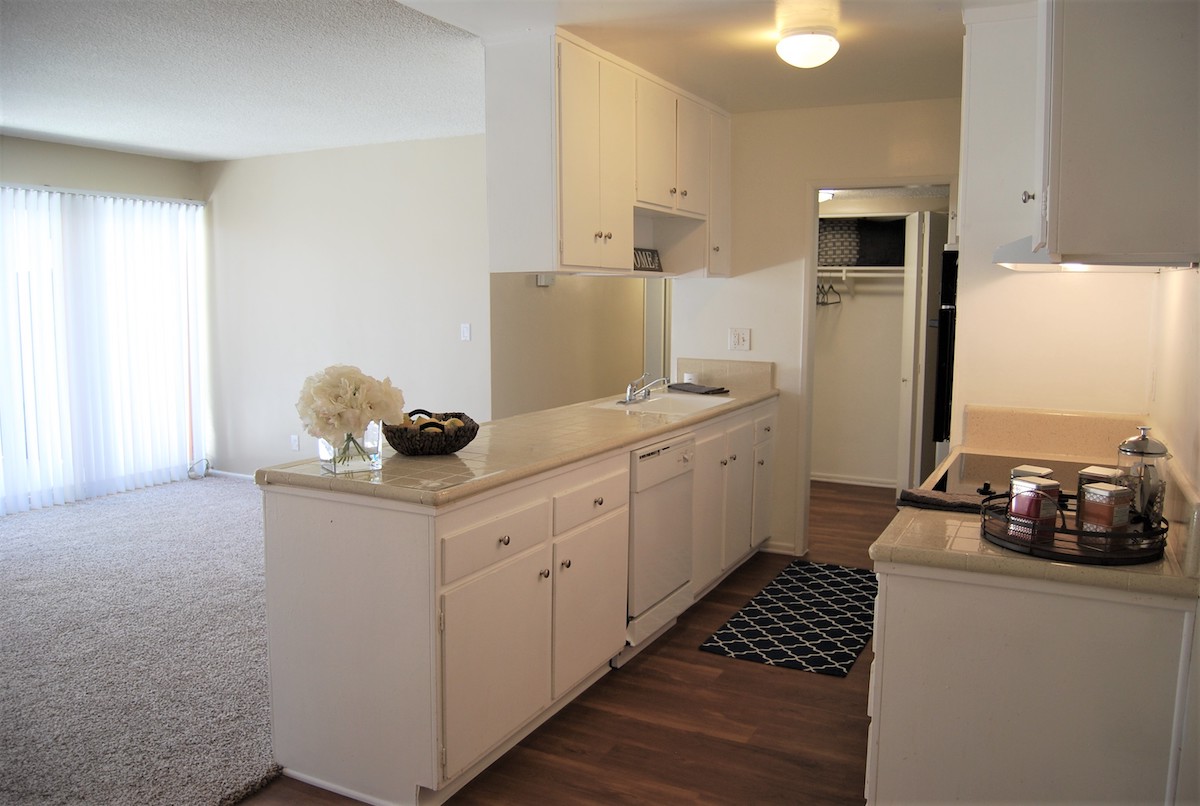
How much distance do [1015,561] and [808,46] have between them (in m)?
2.01

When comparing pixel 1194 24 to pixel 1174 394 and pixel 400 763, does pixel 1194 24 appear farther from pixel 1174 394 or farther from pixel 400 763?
pixel 400 763

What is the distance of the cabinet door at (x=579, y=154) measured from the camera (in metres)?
3.39

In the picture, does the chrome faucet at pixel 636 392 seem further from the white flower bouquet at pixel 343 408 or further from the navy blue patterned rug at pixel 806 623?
the white flower bouquet at pixel 343 408

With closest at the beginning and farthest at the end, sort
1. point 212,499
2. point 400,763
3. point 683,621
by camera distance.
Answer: point 400,763
point 683,621
point 212,499

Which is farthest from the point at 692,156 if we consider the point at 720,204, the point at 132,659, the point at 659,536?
the point at 132,659

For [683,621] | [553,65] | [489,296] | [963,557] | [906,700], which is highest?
[553,65]

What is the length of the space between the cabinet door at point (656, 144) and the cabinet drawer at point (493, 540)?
1.81 metres

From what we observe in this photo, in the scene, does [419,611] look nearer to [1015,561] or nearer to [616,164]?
[1015,561]

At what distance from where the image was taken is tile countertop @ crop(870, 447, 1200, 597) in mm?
1812

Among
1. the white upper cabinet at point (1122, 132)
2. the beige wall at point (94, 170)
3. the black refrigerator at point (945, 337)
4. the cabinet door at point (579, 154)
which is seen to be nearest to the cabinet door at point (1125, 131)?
the white upper cabinet at point (1122, 132)

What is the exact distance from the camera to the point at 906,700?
201 centimetres

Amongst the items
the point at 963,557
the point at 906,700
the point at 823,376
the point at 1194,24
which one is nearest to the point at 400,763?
the point at 906,700

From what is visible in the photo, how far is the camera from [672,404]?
4387 mm

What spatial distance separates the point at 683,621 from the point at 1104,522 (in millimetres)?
2210
